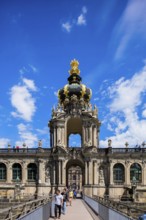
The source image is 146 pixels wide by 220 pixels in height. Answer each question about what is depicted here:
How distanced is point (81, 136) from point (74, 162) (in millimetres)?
4841

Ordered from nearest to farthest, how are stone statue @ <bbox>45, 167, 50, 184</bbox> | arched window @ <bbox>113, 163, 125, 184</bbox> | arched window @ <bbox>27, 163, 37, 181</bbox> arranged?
1. stone statue @ <bbox>45, 167, 50, 184</bbox>
2. arched window @ <bbox>113, 163, 125, 184</bbox>
3. arched window @ <bbox>27, 163, 37, 181</bbox>

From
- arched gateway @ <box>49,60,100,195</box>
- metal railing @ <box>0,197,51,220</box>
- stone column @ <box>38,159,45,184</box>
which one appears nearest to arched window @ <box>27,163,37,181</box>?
stone column @ <box>38,159,45,184</box>

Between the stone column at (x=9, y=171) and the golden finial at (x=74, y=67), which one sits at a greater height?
the golden finial at (x=74, y=67)

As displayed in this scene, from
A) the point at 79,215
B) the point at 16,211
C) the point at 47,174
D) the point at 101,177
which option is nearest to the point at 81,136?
the point at 101,177

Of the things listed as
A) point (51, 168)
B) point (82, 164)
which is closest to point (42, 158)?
point (51, 168)

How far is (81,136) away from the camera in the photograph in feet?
231

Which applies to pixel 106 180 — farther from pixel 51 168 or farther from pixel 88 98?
pixel 88 98

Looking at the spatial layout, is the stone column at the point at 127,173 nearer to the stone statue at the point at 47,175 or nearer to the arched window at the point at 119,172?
the arched window at the point at 119,172

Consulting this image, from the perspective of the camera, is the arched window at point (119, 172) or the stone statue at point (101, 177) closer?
the stone statue at point (101, 177)

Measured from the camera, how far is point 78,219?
26.4m

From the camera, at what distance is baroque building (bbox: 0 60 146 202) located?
215 ft

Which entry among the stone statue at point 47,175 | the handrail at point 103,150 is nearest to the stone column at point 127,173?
the handrail at point 103,150

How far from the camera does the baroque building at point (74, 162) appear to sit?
215 ft

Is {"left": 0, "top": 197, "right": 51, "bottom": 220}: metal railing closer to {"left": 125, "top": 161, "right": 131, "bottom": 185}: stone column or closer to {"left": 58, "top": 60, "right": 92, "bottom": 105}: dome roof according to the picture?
{"left": 125, "top": 161, "right": 131, "bottom": 185}: stone column
